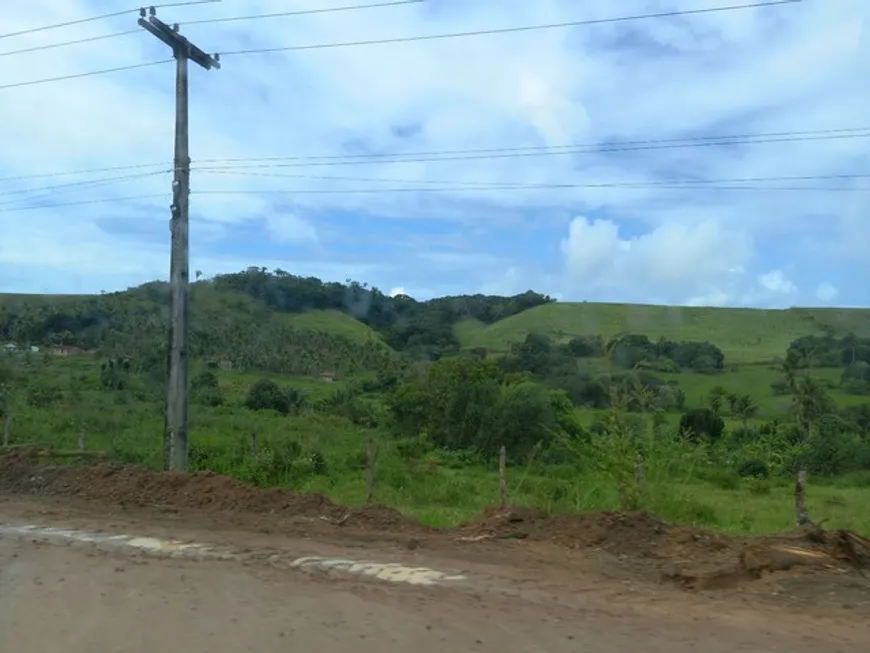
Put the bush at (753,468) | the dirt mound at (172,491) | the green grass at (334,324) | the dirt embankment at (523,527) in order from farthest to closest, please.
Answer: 1. the green grass at (334,324)
2. the bush at (753,468)
3. the dirt mound at (172,491)
4. the dirt embankment at (523,527)

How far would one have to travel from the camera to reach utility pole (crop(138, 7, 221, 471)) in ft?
58.6

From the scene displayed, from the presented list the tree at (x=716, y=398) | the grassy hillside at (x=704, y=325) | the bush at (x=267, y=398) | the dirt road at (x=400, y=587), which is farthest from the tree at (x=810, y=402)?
the dirt road at (x=400, y=587)

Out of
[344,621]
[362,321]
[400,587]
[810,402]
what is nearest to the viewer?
[344,621]

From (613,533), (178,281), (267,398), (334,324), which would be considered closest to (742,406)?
(267,398)

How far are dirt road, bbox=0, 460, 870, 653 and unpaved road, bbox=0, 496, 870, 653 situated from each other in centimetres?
2

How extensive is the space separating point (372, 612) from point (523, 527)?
181 inches

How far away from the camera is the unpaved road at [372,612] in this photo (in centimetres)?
721

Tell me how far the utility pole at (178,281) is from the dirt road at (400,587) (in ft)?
12.4

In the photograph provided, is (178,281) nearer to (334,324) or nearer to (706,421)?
(706,421)

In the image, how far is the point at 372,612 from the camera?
811 cm

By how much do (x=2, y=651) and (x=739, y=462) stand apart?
3925 cm

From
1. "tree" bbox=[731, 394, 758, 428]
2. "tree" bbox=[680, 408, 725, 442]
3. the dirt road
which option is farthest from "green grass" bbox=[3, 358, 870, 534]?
"tree" bbox=[680, 408, 725, 442]

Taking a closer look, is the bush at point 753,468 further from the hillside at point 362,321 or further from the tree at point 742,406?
the tree at point 742,406

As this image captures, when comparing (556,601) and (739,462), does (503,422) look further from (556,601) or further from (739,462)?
(556,601)
